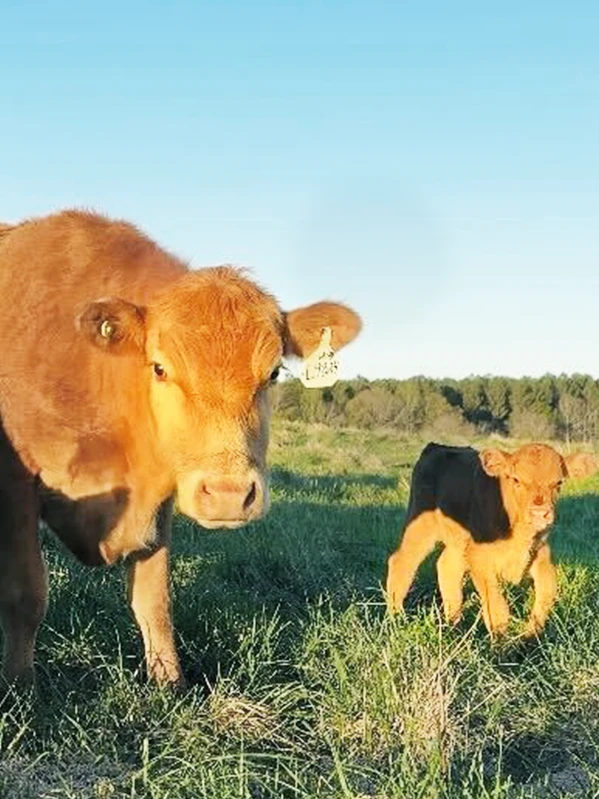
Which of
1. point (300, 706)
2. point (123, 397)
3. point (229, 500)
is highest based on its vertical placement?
point (123, 397)

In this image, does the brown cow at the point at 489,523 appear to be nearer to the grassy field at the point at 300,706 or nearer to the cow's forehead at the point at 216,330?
the grassy field at the point at 300,706

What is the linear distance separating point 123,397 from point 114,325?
43 cm

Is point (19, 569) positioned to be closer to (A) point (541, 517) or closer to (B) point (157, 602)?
(B) point (157, 602)

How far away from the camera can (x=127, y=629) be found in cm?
659

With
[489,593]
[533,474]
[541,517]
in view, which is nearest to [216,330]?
[489,593]

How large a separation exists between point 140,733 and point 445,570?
3.57m

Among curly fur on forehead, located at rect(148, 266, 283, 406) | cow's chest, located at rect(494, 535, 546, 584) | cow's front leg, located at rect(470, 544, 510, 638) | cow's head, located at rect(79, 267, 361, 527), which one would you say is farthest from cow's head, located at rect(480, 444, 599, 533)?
curly fur on forehead, located at rect(148, 266, 283, 406)

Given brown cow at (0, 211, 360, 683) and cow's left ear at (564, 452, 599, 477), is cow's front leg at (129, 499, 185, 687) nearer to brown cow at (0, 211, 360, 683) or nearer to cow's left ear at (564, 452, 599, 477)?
brown cow at (0, 211, 360, 683)

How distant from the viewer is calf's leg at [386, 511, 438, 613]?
8312mm

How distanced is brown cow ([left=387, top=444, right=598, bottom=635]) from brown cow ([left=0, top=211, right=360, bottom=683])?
7.05ft

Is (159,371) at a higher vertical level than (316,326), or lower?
lower

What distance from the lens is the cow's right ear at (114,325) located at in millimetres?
5348

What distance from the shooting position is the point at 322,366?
612 cm

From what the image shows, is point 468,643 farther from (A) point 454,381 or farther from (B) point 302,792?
(A) point 454,381
